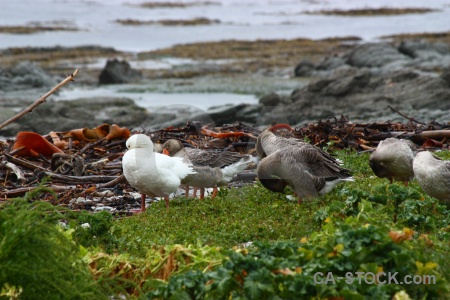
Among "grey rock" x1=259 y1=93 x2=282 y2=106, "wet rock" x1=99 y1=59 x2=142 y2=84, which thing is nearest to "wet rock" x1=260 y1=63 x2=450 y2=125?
"grey rock" x1=259 y1=93 x2=282 y2=106

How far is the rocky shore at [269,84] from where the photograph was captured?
24.9m

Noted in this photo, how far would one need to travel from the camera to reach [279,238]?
26.4ft

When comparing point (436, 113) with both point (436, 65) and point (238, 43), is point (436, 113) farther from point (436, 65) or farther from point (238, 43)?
point (238, 43)

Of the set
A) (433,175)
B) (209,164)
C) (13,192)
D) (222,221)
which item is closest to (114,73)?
(13,192)

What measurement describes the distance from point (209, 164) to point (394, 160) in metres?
2.38

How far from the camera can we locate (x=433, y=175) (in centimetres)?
836

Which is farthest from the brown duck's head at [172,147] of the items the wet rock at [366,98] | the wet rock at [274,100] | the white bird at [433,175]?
the wet rock at [274,100]

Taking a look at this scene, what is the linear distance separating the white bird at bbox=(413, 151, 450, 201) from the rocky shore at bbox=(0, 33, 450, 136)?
29.4 ft

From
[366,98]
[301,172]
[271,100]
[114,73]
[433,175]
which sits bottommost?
[114,73]

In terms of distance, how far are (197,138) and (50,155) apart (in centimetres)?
247

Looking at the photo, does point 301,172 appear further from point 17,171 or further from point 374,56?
point 374,56

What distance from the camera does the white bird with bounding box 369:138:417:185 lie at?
378 inches

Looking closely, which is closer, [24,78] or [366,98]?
[366,98]

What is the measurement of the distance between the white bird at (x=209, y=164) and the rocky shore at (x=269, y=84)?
6.49m
